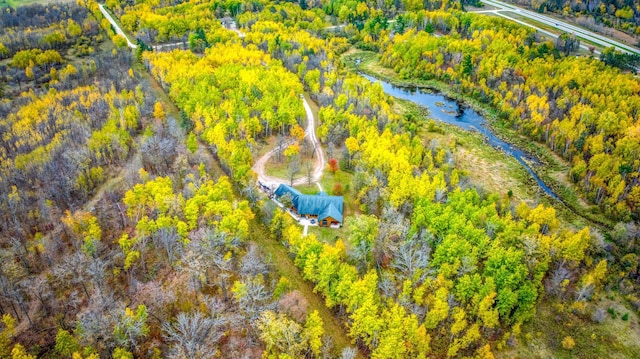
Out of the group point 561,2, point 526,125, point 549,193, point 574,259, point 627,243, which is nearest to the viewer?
point 574,259

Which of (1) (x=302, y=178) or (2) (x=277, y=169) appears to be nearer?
(1) (x=302, y=178)

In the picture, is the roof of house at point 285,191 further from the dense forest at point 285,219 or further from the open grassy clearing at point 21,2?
the open grassy clearing at point 21,2

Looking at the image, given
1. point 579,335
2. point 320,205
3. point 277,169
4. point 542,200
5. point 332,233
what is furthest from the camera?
point 542,200

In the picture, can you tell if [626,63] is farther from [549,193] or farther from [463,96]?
[549,193]

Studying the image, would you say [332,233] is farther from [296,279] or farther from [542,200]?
[542,200]

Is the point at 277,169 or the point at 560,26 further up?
the point at 560,26

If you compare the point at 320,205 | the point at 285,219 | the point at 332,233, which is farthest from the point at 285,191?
the point at 332,233

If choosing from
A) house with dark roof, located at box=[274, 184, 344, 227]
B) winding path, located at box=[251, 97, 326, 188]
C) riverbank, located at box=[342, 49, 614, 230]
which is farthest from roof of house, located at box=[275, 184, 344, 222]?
riverbank, located at box=[342, 49, 614, 230]

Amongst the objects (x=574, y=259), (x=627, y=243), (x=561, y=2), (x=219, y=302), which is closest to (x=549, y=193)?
(x=627, y=243)
